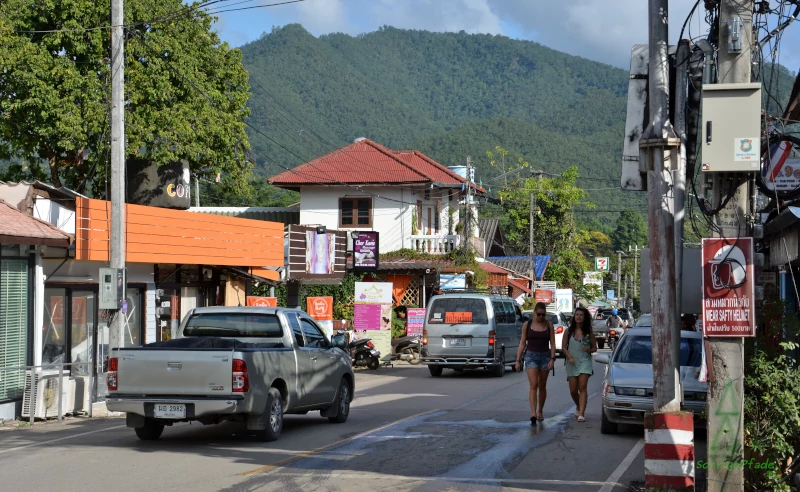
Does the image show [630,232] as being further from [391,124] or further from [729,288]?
[729,288]

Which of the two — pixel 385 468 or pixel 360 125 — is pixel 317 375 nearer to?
pixel 385 468

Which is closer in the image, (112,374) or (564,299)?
(112,374)

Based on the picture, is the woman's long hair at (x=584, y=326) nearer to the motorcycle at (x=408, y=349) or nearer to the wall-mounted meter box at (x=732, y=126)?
the wall-mounted meter box at (x=732, y=126)

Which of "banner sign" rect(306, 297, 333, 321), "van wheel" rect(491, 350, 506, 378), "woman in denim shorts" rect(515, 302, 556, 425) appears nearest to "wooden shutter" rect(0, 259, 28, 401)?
"woman in denim shorts" rect(515, 302, 556, 425)

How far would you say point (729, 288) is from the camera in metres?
8.77

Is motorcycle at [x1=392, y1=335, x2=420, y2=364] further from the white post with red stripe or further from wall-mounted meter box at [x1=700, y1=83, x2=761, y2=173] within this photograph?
wall-mounted meter box at [x1=700, y1=83, x2=761, y2=173]

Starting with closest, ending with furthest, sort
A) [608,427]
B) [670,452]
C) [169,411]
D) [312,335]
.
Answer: [670,452] < [169,411] < [608,427] < [312,335]

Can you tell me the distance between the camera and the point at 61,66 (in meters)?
27.1

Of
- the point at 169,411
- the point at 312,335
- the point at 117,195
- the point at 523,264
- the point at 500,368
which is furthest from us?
the point at 523,264

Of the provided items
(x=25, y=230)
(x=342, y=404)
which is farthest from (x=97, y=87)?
(x=342, y=404)

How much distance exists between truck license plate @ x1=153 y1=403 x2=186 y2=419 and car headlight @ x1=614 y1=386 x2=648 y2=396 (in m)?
5.99

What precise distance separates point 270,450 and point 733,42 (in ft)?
24.2

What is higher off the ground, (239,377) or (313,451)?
(239,377)

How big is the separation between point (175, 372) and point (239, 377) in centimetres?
84
